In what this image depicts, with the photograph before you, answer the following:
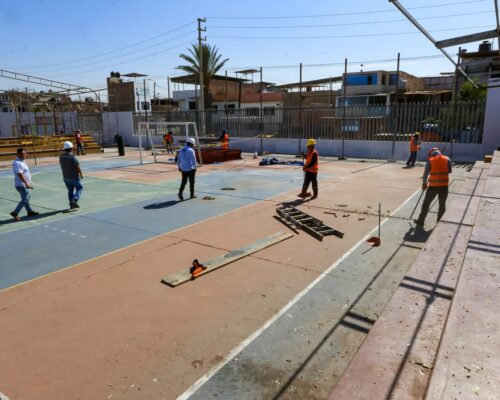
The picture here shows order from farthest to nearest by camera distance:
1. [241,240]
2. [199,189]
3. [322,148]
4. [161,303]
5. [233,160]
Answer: [322,148] < [233,160] < [199,189] < [241,240] < [161,303]

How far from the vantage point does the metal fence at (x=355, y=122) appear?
1981cm

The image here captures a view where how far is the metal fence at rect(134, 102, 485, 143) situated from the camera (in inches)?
780

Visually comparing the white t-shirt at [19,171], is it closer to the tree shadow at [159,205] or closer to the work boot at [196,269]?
the tree shadow at [159,205]

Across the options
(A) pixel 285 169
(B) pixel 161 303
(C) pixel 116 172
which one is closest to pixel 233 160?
(A) pixel 285 169

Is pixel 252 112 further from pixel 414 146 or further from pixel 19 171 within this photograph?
pixel 19 171

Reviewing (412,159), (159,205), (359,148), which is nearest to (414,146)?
(412,159)

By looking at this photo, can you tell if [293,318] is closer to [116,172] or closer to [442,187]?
[442,187]

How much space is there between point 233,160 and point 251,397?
1946 centimetres

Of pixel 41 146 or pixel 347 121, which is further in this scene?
pixel 41 146

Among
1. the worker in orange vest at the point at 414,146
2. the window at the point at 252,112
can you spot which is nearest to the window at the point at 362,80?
the window at the point at 252,112

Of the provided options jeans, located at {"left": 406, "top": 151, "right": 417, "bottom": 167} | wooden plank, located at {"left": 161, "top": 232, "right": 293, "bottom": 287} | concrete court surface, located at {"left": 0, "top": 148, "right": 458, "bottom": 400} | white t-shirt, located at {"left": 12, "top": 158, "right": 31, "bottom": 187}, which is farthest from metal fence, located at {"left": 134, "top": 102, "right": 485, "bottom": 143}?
white t-shirt, located at {"left": 12, "top": 158, "right": 31, "bottom": 187}

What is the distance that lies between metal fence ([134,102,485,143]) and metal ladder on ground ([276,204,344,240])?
45.6 ft

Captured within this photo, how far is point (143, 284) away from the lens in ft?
19.3

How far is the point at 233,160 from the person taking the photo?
→ 22.5m
